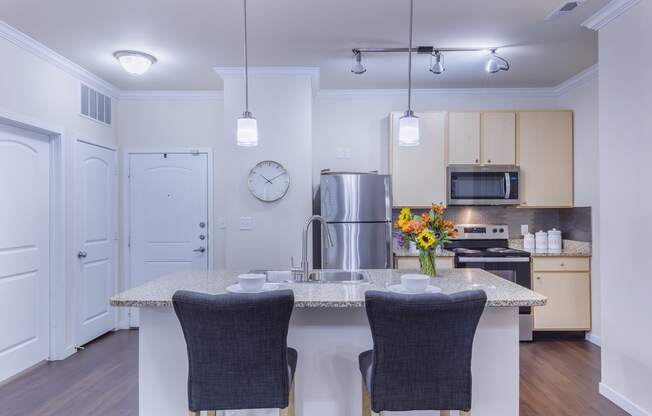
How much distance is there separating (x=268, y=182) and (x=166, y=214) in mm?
1395

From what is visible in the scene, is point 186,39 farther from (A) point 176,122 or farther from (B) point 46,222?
(B) point 46,222

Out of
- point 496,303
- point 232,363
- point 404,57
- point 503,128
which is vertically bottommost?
point 232,363

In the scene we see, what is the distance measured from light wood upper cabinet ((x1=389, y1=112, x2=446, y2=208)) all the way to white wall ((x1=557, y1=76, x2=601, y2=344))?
4.31 feet

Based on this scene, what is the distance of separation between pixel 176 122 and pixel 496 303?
150 inches

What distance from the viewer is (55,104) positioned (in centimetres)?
340

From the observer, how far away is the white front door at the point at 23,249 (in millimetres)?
2979

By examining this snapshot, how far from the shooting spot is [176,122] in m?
4.38

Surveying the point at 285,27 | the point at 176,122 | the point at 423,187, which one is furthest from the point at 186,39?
the point at 423,187

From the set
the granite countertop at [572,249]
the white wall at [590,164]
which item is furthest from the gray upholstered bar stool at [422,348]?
the white wall at [590,164]

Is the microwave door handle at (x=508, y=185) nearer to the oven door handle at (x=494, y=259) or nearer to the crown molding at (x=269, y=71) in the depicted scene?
the oven door handle at (x=494, y=259)

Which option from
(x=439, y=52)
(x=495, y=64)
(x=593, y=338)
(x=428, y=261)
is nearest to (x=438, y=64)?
(x=439, y=52)

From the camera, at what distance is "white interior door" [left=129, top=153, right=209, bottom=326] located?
4.32m

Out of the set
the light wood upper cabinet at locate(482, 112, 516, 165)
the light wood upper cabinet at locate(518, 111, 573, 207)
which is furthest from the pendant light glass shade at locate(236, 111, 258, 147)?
the light wood upper cabinet at locate(518, 111, 573, 207)

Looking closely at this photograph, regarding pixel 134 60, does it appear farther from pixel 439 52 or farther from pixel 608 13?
pixel 608 13
